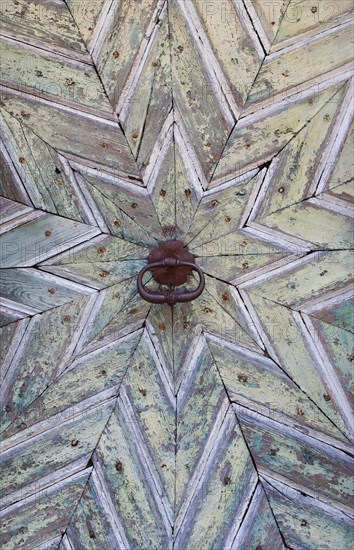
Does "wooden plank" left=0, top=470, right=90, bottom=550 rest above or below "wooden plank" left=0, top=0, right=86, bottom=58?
below

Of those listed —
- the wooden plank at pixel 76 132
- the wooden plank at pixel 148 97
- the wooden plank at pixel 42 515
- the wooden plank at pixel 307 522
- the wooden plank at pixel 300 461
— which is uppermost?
the wooden plank at pixel 148 97

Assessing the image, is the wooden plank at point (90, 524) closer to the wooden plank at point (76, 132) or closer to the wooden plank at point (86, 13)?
the wooden plank at point (76, 132)

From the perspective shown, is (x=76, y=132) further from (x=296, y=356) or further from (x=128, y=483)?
(x=128, y=483)

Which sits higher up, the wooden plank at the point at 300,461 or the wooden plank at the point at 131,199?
the wooden plank at the point at 131,199

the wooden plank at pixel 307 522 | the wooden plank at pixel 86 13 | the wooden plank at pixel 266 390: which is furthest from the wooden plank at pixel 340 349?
the wooden plank at pixel 86 13

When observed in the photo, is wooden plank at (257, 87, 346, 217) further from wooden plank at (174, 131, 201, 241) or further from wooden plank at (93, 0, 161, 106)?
wooden plank at (93, 0, 161, 106)

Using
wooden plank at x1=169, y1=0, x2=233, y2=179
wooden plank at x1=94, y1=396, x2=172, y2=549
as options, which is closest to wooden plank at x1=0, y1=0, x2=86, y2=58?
wooden plank at x1=169, y1=0, x2=233, y2=179

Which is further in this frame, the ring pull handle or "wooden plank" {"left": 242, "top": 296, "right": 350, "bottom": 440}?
"wooden plank" {"left": 242, "top": 296, "right": 350, "bottom": 440}

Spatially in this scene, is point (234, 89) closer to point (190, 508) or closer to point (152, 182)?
point (152, 182)

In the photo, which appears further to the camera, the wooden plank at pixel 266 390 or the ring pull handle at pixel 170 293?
the wooden plank at pixel 266 390
